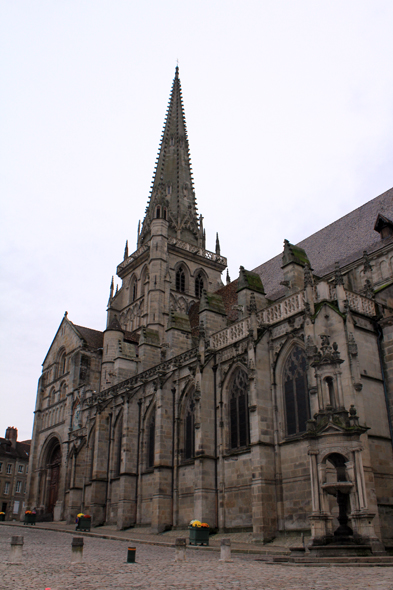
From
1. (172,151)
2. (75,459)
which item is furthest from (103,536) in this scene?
A: (172,151)

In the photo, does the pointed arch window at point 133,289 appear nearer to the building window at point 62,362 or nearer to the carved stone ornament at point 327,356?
the building window at point 62,362

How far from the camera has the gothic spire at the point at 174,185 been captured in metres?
45.4

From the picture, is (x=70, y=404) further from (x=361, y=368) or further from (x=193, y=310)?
(x=361, y=368)

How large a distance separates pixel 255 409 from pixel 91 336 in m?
27.0

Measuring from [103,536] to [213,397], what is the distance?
726cm

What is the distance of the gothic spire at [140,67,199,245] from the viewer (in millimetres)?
45438

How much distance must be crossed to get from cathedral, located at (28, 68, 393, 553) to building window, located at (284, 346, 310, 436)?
0.14 ft

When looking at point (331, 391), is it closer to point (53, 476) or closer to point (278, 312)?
point (278, 312)

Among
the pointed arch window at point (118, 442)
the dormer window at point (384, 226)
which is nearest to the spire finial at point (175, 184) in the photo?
the pointed arch window at point (118, 442)

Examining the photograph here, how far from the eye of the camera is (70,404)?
128 feet

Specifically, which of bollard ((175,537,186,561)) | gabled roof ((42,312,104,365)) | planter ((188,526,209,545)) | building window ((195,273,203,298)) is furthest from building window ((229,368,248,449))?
building window ((195,273,203,298))

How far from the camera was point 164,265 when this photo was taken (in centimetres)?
4097

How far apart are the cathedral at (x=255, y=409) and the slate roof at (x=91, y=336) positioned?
38.6 inches

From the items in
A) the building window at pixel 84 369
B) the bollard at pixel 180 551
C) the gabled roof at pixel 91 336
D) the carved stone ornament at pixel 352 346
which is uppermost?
the gabled roof at pixel 91 336
